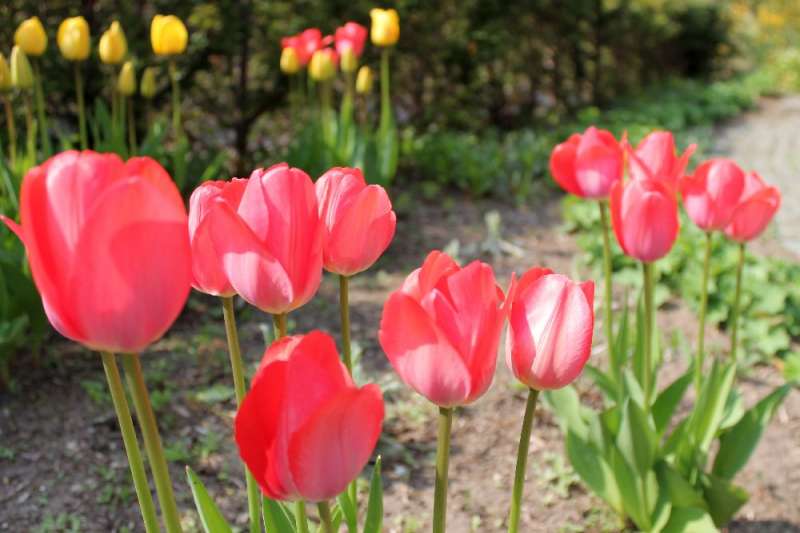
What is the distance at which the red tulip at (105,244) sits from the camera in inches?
28.1

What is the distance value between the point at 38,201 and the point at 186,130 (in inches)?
171

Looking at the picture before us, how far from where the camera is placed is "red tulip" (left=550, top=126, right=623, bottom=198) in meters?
1.88

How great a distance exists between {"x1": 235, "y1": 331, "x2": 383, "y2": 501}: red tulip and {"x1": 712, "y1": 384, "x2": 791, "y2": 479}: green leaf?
1.61 m

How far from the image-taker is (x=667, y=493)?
6.68 feet

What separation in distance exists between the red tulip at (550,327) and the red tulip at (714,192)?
0.95 metres

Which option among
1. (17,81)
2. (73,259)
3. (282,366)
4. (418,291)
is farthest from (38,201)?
(17,81)

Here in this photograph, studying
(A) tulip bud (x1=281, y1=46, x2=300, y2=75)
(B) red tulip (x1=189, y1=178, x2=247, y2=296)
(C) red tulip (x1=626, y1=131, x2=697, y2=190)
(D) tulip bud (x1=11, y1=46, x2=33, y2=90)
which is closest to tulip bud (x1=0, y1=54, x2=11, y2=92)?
(D) tulip bud (x1=11, y1=46, x2=33, y2=90)

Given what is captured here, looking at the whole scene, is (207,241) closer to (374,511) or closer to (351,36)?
(374,511)

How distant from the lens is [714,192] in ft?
6.07

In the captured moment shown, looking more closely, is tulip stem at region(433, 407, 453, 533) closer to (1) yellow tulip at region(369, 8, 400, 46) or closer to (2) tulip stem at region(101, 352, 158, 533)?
(2) tulip stem at region(101, 352, 158, 533)

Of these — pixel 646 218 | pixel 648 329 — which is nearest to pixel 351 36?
pixel 648 329

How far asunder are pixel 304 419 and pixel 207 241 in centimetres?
27

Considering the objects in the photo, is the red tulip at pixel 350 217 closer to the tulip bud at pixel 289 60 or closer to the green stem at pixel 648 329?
the green stem at pixel 648 329

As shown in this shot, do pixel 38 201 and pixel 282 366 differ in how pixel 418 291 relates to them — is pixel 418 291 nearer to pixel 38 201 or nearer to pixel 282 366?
pixel 282 366
